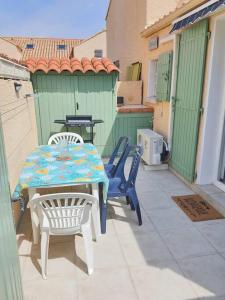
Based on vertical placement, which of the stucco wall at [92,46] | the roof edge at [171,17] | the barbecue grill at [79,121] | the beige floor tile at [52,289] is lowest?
the beige floor tile at [52,289]

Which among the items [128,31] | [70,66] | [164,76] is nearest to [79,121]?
[70,66]

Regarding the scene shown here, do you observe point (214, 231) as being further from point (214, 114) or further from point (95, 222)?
point (214, 114)

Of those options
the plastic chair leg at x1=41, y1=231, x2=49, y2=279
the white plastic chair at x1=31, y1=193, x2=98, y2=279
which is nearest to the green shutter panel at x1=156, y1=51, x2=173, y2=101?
the white plastic chair at x1=31, y1=193, x2=98, y2=279

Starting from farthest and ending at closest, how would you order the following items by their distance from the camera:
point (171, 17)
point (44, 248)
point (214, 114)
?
point (171, 17) → point (214, 114) → point (44, 248)

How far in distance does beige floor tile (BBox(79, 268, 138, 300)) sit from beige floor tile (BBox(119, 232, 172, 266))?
0.20m

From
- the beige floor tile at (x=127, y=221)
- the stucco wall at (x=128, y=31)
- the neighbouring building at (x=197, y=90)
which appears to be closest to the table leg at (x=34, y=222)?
the beige floor tile at (x=127, y=221)

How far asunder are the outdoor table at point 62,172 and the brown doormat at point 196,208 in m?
1.30

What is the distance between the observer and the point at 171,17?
175 inches

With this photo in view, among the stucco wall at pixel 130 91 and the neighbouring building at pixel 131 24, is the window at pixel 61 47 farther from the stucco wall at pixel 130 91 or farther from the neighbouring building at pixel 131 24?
the stucco wall at pixel 130 91

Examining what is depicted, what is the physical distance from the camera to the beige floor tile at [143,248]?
2.50 metres

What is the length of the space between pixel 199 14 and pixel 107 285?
3587mm

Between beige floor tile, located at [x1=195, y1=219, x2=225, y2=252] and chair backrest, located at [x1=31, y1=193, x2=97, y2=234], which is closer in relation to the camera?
chair backrest, located at [x1=31, y1=193, x2=97, y2=234]

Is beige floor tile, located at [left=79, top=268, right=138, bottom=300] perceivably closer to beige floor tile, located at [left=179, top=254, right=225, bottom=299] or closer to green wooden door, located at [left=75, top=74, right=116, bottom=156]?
beige floor tile, located at [left=179, top=254, right=225, bottom=299]

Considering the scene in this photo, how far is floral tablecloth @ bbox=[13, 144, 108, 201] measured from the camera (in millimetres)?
2492
